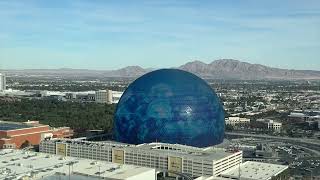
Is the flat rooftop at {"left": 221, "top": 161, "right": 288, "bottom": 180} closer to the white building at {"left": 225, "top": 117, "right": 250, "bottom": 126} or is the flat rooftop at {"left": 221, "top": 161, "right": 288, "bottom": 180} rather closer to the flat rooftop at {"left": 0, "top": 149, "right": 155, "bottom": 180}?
the flat rooftop at {"left": 0, "top": 149, "right": 155, "bottom": 180}

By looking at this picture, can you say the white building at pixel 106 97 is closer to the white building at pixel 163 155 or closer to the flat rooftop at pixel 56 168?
the white building at pixel 163 155

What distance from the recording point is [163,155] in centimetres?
5466

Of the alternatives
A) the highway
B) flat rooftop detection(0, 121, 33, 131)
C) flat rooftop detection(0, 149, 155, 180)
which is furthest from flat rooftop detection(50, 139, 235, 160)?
the highway

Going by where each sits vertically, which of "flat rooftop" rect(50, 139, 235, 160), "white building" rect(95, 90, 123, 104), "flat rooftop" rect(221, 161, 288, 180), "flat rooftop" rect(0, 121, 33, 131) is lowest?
"flat rooftop" rect(221, 161, 288, 180)

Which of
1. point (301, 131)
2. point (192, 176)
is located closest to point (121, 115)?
point (192, 176)

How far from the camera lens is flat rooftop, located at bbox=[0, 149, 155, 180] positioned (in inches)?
1799

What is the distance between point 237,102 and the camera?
141500 millimetres

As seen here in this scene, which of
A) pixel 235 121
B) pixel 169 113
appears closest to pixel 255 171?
pixel 169 113

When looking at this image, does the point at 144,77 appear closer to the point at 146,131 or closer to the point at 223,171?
the point at 146,131

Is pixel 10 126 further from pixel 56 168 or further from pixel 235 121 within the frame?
pixel 235 121

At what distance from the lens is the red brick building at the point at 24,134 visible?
70688 millimetres

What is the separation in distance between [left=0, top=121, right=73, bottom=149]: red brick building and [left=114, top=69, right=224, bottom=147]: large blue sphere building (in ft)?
52.8

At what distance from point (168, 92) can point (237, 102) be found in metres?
82.9

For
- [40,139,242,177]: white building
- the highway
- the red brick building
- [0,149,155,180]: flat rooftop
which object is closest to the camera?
[0,149,155,180]: flat rooftop
